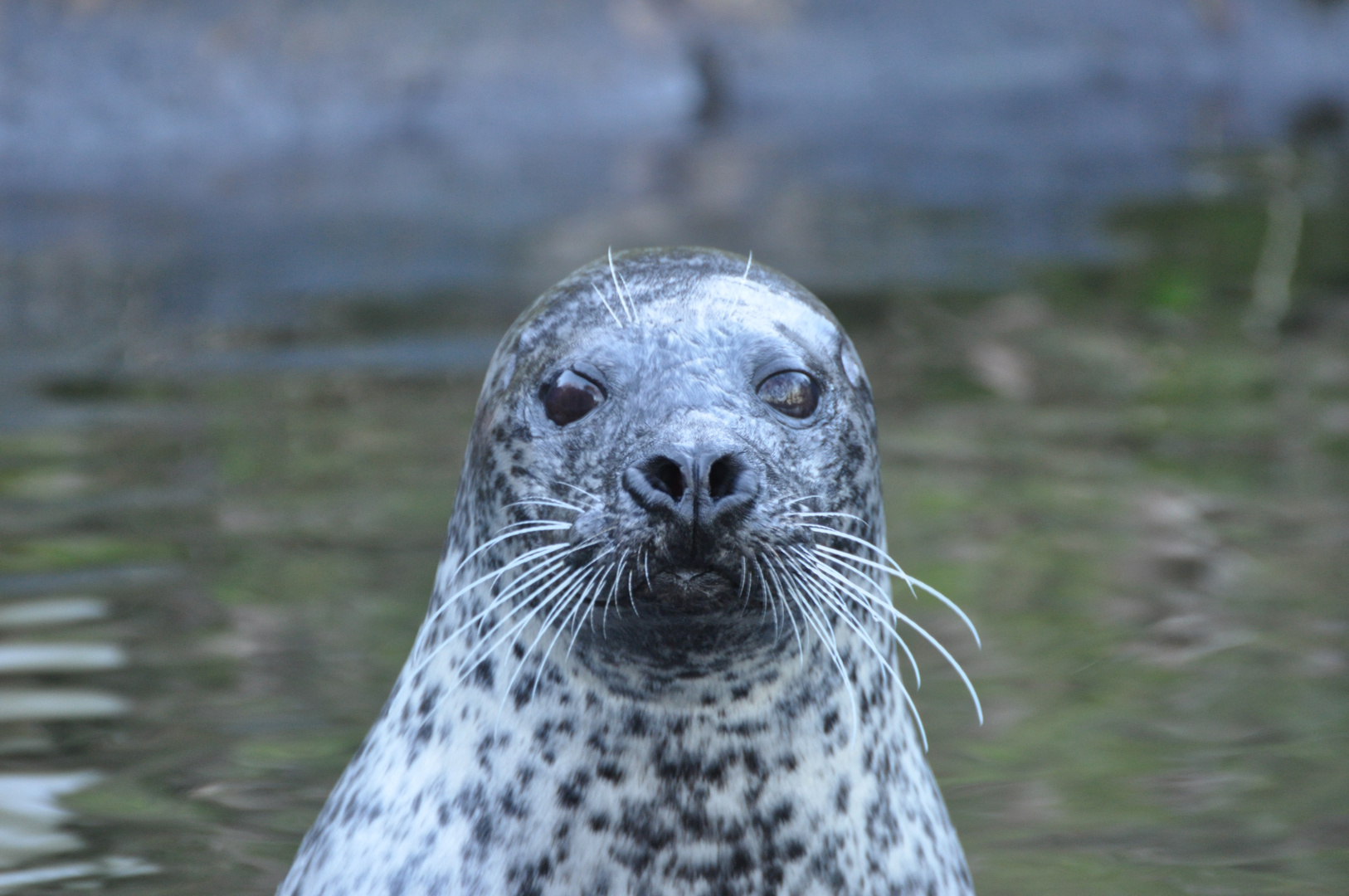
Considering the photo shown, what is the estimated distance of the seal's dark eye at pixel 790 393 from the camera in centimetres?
306

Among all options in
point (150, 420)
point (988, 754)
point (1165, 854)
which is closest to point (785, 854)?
point (1165, 854)

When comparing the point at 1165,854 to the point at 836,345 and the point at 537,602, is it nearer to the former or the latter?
the point at 836,345

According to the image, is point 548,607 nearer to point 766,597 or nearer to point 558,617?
point 558,617

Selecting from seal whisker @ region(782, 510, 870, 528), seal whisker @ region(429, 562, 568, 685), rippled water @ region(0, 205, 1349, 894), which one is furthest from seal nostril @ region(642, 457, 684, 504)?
rippled water @ region(0, 205, 1349, 894)

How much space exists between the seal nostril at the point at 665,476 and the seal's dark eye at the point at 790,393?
1.19 ft

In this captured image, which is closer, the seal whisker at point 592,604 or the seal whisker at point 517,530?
the seal whisker at point 592,604

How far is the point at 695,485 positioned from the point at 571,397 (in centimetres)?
44

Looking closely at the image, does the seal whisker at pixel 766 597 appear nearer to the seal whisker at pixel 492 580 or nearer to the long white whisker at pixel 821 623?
the long white whisker at pixel 821 623

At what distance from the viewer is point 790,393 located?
3.08 m

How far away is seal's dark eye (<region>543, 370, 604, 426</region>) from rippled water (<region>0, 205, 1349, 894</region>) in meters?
1.26

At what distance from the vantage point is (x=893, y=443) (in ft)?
23.8

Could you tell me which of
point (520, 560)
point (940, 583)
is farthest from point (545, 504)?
point (940, 583)

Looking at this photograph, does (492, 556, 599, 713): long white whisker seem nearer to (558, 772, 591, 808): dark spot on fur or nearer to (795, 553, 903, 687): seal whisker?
(558, 772, 591, 808): dark spot on fur

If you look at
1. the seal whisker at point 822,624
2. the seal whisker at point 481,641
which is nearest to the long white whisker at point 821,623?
the seal whisker at point 822,624
